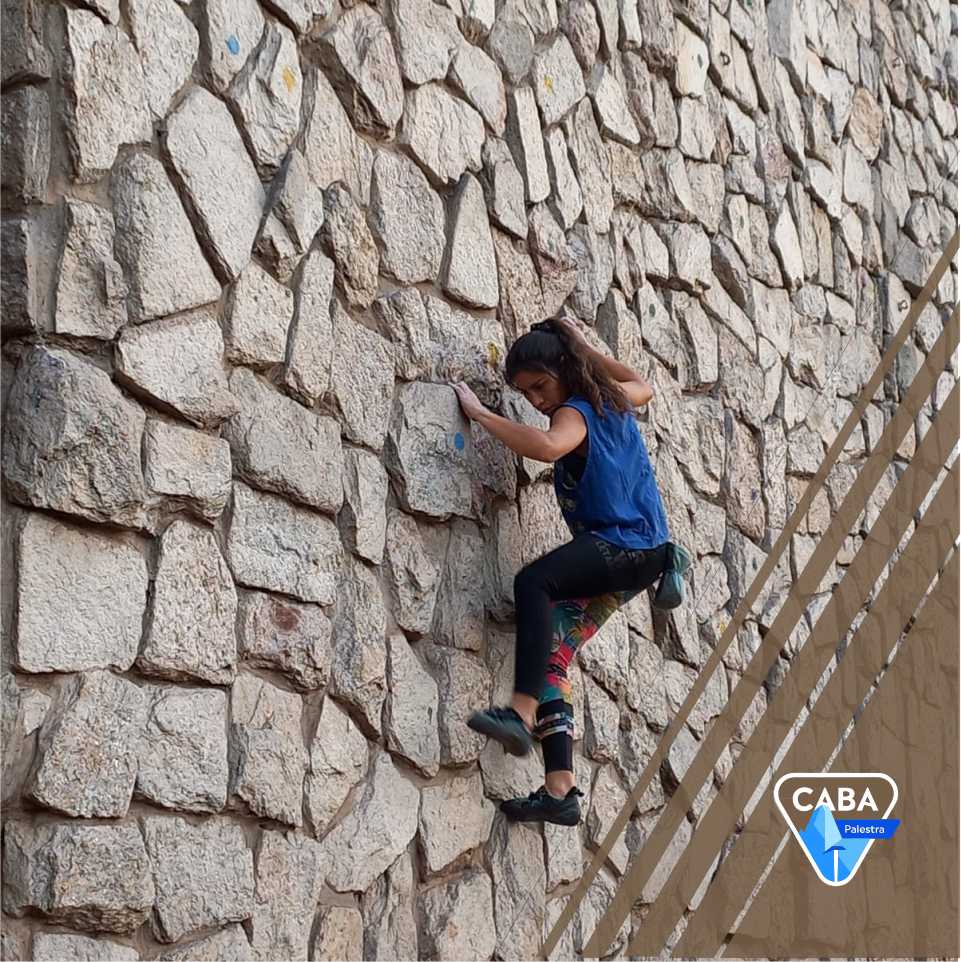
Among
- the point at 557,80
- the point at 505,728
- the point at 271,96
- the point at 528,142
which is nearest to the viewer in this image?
the point at 271,96

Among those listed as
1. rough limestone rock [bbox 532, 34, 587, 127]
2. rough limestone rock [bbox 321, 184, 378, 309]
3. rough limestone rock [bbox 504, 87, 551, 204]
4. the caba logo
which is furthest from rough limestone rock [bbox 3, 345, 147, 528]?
the caba logo

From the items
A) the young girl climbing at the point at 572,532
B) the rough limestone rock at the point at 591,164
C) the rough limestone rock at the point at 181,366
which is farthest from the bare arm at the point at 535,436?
the rough limestone rock at the point at 591,164

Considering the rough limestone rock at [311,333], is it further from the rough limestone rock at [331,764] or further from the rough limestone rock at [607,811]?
the rough limestone rock at [607,811]

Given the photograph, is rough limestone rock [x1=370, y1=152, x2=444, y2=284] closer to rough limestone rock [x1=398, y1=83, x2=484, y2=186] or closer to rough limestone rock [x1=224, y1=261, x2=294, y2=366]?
rough limestone rock [x1=398, y1=83, x2=484, y2=186]

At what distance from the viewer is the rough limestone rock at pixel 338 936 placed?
303 cm

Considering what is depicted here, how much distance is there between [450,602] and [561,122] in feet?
5.19

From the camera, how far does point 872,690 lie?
6.12 metres

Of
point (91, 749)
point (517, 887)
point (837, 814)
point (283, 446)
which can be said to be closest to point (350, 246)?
point (283, 446)

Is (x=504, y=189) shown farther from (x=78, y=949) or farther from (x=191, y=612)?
(x=78, y=949)

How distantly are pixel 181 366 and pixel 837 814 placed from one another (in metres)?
3.68

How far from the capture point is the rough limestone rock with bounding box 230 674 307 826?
114 inches

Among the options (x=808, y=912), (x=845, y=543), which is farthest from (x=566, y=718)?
(x=845, y=543)

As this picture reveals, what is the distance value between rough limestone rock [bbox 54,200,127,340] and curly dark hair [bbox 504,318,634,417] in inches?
48.0

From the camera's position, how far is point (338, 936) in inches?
121
